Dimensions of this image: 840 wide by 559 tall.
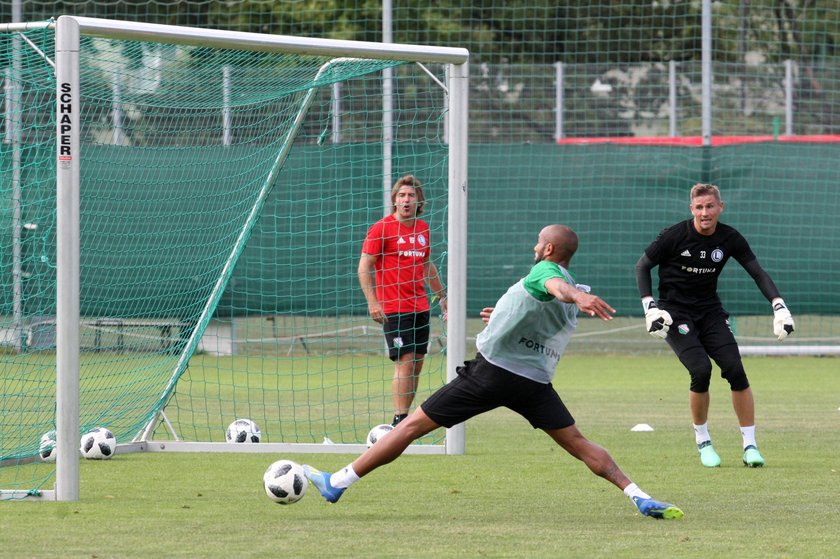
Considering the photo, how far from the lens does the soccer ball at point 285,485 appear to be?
21.2 ft

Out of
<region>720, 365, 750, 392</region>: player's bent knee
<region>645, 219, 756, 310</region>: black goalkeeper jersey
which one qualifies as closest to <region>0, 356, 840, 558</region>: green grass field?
<region>720, 365, 750, 392</region>: player's bent knee

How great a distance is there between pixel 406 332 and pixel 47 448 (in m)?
2.83

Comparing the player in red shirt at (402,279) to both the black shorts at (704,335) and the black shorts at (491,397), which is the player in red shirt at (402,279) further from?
the black shorts at (491,397)

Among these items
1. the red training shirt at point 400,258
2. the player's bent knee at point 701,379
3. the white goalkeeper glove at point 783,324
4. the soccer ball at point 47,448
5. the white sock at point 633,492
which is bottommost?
the soccer ball at point 47,448

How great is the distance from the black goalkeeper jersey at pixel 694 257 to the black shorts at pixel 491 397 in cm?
254

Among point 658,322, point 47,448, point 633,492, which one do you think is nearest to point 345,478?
Answer: point 633,492

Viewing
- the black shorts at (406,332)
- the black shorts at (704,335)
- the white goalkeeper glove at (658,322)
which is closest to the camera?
the white goalkeeper glove at (658,322)

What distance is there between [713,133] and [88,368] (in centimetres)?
936

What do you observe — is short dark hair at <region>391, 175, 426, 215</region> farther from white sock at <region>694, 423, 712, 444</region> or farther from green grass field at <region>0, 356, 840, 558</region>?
white sock at <region>694, 423, 712, 444</region>

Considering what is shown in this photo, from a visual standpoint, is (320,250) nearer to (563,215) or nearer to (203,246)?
(563,215)

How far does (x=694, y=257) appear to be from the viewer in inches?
344

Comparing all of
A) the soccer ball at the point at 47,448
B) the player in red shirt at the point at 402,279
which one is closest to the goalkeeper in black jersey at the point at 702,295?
the player in red shirt at the point at 402,279

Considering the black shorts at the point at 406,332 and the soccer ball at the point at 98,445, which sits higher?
→ the black shorts at the point at 406,332

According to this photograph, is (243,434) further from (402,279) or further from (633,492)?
(633,492)
